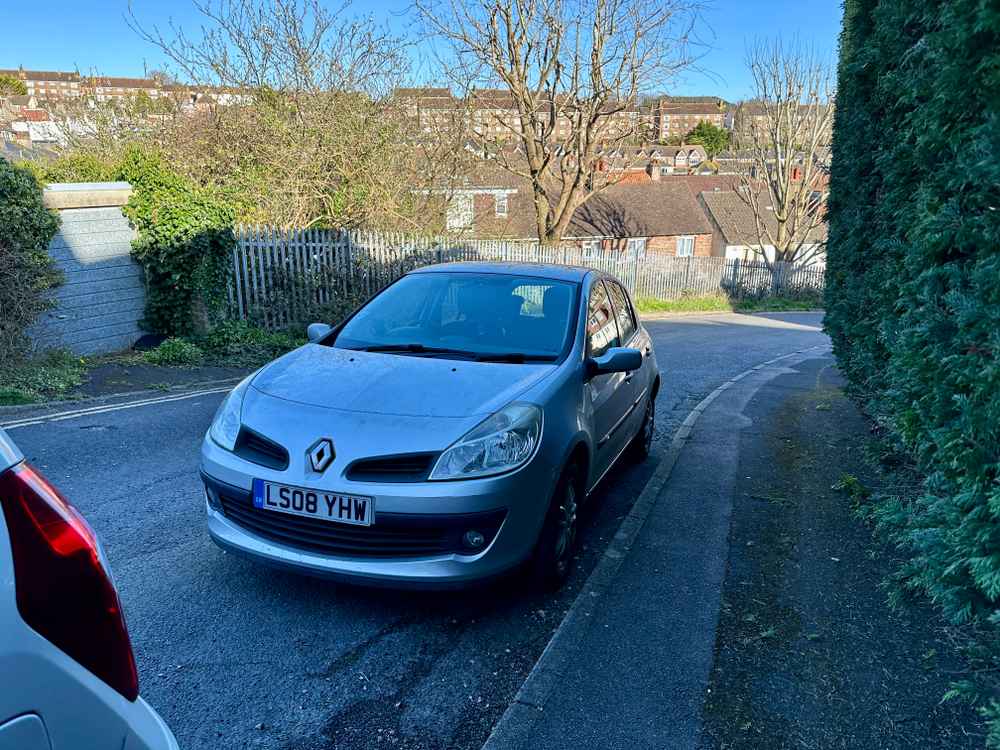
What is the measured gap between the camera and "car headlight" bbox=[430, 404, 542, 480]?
3.36 m

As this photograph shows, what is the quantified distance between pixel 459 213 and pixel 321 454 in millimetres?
17087

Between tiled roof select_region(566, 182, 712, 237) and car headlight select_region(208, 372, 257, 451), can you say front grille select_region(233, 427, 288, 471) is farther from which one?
tiled roof select_region(566, 182, 712, 237)

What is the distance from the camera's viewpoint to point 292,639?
340 cm

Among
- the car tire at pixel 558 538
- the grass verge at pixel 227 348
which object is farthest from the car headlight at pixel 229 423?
the grass verge at pixel 227 348

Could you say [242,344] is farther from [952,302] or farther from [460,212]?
[460,212]

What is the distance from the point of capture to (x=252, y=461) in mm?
3527

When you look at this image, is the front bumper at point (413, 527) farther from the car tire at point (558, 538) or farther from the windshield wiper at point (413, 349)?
the windshield wiper at point (413, 349)

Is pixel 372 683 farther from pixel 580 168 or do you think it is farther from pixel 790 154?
pixel 790 154

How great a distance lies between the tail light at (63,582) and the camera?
4.67 ft

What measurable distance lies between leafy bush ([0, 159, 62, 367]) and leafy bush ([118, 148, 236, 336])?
1.47 meters

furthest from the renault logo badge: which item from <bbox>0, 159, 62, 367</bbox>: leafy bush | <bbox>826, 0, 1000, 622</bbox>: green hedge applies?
<bbox>0, 159, 62, 367</bbox>: leafy bush

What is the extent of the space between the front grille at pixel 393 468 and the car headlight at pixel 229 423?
0.79 meters

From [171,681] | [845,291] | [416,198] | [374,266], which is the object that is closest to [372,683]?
[171,681]

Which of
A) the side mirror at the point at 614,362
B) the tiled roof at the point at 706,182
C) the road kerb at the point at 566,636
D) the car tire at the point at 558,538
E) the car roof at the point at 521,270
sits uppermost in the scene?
the tiled roof at the point at 706,182
